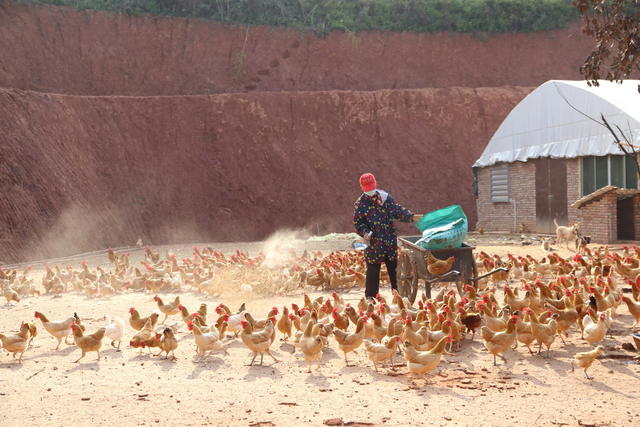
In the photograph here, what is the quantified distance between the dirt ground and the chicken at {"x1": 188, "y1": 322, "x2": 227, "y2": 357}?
196 millimetres

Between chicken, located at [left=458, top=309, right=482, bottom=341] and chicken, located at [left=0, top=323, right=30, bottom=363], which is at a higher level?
chicken, located at [left=458, top=309, right=482, bottom=341]

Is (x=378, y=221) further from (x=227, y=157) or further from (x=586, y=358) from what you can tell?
(x=227, y=157)

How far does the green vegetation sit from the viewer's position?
1715 inches

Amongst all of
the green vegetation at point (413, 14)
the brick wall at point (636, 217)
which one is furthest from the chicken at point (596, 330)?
the green vegetation at point (413, 14)

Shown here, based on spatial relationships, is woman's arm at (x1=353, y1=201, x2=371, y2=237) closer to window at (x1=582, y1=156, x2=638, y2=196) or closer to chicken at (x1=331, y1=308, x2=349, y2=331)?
chicken at (x1=331, y1=308, x2=349, y2=331)

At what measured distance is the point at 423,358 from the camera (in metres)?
7.27

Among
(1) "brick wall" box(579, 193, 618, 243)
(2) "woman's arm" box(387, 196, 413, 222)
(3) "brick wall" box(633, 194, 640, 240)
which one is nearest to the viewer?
(2) "woman's arm" box(387, 196, 413, 222)

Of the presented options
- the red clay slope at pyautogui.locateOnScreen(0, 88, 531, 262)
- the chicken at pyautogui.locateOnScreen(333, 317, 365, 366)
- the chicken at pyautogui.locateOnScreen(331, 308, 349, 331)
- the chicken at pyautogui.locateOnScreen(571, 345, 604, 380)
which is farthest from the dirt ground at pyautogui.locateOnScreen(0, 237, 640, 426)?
the red clay slope at pyautogui.locateOnScreen(0, 88, 531, 262)

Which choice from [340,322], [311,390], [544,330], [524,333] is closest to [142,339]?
[340,322]

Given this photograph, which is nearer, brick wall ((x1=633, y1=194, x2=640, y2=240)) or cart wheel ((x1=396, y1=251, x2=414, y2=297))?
cart wheel ((x1=396, y1=251, x2=414, y2=297))

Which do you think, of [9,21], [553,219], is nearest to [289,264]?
[553,219]

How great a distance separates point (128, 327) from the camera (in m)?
11.1

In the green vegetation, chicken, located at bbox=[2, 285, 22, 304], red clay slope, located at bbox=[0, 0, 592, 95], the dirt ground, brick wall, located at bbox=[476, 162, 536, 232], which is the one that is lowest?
the dirt ground

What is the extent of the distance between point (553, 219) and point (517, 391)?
2023 cm
